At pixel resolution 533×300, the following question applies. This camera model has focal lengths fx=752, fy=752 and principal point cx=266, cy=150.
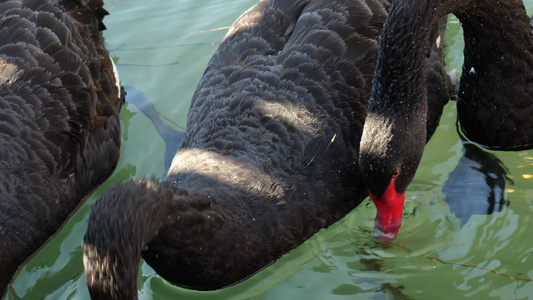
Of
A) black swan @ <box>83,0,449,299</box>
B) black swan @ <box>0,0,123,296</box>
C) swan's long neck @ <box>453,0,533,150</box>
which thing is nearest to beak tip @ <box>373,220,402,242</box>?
black swan @ <box>83,0,449,299</box>

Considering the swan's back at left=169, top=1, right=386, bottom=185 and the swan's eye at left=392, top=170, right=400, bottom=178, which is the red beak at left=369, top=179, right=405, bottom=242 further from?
the swan's back at left=169, top=1, right=386, bottom=185

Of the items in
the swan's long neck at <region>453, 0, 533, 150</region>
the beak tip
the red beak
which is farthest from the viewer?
the swan's long neck at <region>453, 0, 533, 150</region>

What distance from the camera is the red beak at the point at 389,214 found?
441cm

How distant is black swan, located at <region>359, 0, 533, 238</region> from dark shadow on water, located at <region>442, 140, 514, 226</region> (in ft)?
0.50

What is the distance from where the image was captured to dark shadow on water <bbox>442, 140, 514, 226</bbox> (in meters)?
4.84

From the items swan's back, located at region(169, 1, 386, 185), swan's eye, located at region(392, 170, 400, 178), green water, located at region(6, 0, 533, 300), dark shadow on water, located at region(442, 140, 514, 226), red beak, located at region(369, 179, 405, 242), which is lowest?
green water, located at region(6, 0, 533, 300)

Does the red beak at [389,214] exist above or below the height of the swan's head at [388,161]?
below

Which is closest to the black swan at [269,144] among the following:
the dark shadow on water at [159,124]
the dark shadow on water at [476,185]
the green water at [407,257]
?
the green water at [407,257]

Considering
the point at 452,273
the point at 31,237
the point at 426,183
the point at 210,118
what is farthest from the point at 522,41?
the point at 31,237

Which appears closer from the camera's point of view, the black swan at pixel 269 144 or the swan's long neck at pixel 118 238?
the swan's long neck at pixel 118 238

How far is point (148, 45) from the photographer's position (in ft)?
23.4

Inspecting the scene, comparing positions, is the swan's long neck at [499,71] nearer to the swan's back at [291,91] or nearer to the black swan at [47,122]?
the swan's back at [291,91]

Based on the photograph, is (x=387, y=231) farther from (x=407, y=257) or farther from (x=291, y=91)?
(x=291, y=91)

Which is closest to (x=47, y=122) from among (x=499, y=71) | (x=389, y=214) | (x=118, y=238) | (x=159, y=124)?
(x=159, y=124)
